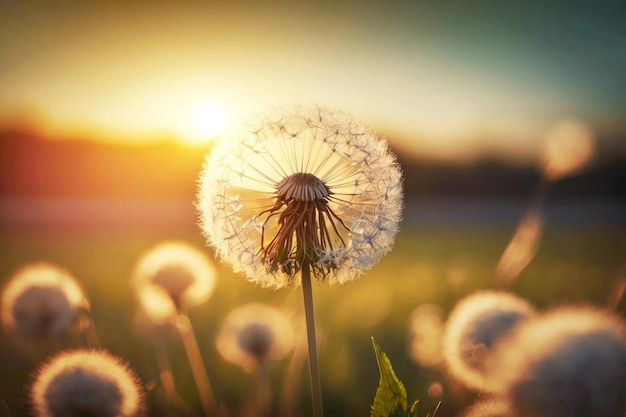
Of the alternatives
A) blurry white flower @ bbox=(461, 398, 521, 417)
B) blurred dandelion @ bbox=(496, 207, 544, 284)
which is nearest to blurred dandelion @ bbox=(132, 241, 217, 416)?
blurry white flower @ bbox=(461, 398, 521, 417)

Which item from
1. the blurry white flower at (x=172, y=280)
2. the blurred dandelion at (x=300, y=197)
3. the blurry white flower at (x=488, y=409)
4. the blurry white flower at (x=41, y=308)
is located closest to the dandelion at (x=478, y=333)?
the blurry white flower at (x=488, y=409)

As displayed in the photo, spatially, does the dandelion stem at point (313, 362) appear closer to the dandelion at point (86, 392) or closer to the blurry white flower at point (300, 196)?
the blurry white flower at point (300, 196)

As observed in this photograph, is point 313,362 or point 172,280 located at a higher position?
point 172,280

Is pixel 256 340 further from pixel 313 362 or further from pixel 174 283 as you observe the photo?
pixel 313 362

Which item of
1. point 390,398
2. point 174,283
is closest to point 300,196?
point 390,398

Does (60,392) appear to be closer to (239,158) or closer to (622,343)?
(239,158)

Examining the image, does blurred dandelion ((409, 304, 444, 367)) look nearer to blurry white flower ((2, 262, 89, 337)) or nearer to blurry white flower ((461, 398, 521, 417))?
blurry white flower ((461, 398, 521, 417))

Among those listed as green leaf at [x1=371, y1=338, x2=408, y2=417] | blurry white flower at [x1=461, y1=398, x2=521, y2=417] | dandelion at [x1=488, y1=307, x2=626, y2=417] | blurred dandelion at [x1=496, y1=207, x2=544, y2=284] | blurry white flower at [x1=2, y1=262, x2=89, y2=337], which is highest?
blurred dandelion at [x1=496, y1=207, x2=544, y2=284]
